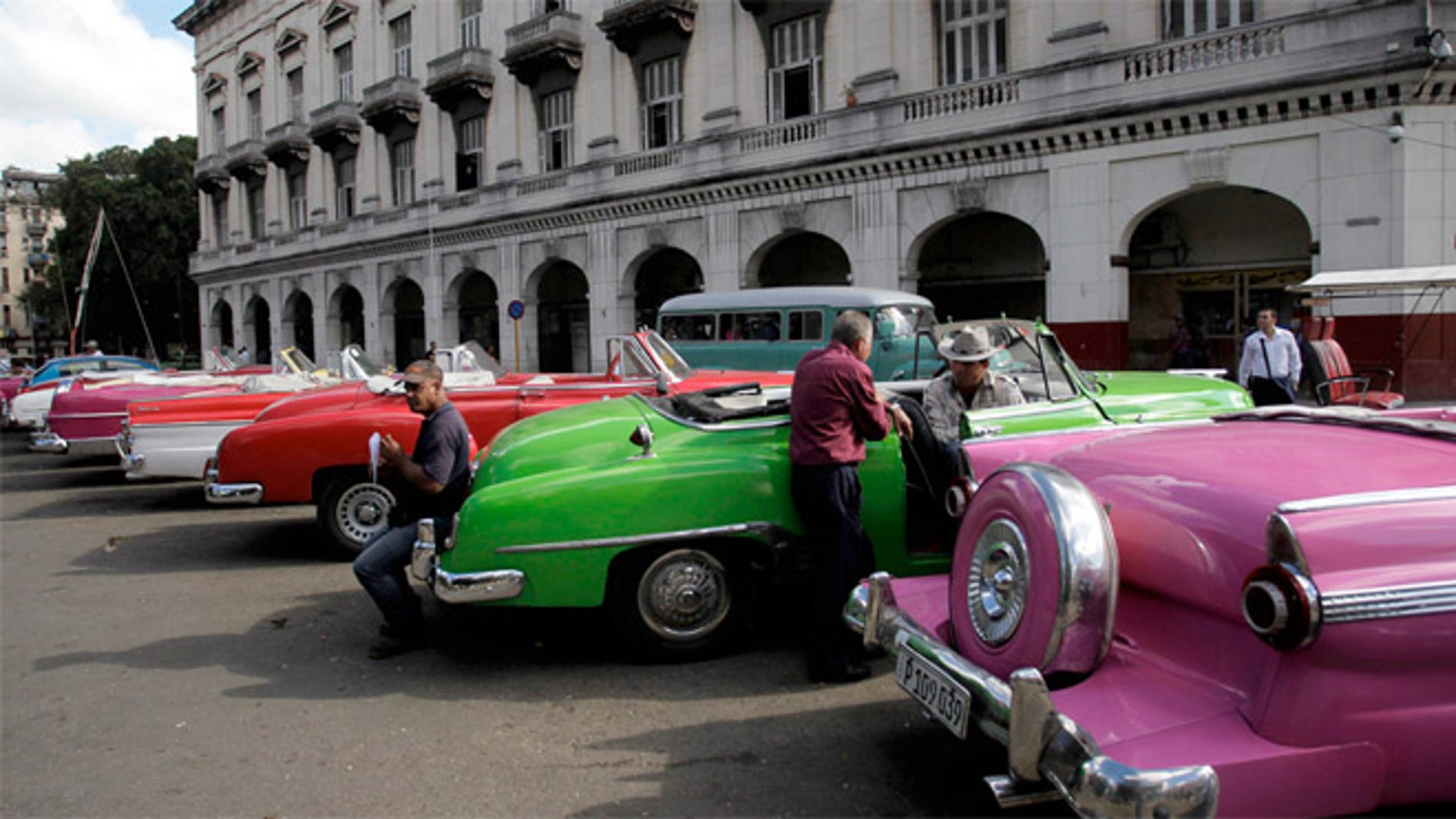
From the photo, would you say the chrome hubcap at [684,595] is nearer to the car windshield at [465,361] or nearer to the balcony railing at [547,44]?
the car windshield at [465,361]

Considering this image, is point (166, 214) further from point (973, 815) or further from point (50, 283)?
point (973, 815)

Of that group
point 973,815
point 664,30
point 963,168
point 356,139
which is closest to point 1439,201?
point 963,168

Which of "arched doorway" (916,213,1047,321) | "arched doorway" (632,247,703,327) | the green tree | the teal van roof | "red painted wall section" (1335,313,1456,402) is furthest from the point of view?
the green tree

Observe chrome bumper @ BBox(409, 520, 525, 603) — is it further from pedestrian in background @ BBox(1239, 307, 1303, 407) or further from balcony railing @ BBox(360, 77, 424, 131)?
balcony railing @ BBox(360, 77, 424, 131)

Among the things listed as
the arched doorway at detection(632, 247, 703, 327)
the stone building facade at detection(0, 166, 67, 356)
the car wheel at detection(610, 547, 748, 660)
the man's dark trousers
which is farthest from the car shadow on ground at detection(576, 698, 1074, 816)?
the stone building facade at detection(0, 166, 67, 356)

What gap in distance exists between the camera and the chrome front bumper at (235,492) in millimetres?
7484

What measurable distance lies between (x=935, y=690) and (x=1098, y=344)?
49.8 feet

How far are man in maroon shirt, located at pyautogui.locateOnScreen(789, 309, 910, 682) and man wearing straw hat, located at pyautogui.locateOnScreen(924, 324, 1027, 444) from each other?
757mm

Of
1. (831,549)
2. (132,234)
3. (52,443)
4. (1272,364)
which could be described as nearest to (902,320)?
(1272,364)

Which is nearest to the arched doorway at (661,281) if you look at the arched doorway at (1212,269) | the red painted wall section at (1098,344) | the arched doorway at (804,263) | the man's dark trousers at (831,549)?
the arched doorway at (804,263)

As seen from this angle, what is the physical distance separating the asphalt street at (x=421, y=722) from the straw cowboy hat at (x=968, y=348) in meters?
1.71

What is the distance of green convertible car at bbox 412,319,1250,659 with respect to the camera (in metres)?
4.64

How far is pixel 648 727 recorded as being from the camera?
418 centimetres

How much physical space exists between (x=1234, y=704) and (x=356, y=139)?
3710 cm
